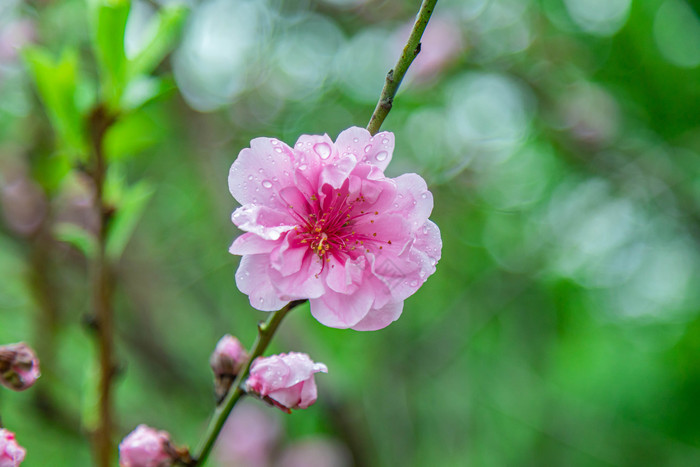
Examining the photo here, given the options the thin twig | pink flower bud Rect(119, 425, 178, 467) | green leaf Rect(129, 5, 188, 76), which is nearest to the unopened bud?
pink flower bud Rect(119, 425, 178, 467)

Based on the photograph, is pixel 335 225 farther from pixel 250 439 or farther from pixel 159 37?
pixel 250 439

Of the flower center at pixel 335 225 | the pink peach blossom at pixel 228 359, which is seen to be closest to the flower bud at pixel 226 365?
the pink peach blossom at pixel 228 359

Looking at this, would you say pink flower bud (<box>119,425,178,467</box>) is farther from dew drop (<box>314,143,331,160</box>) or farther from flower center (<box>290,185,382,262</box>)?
dew drop (<box>314,143,331,160</box>)

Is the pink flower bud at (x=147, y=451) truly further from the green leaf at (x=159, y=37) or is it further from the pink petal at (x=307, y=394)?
the green leaf at (x=159, y=37)

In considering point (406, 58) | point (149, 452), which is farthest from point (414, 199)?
point (149, 452)

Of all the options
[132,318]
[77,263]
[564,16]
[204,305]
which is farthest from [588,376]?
[77,263]
